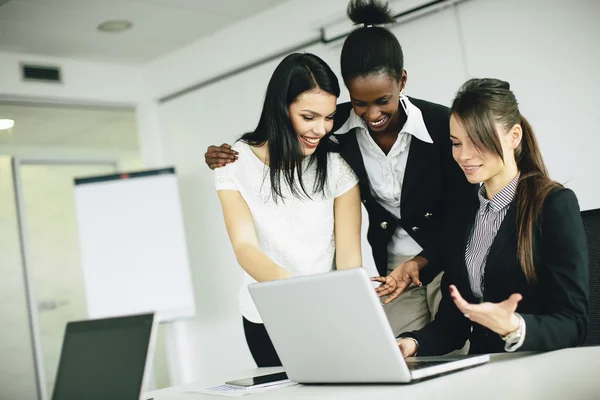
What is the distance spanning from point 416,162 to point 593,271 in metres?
0.65

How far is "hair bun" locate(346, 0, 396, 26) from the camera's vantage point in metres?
2.31

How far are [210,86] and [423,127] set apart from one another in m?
3.30

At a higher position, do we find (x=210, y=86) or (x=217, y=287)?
(x=210, y=86)

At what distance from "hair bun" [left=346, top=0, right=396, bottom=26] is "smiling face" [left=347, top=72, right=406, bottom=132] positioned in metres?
0.28

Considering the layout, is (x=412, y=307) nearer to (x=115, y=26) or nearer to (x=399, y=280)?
(x=399, y=280)

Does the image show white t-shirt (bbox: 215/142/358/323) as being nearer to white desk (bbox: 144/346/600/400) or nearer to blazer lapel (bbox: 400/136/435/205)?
blazer lapel (bbox: 400/136/435/205)

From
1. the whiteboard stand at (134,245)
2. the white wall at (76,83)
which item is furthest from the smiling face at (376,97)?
the white wall at (76,83)

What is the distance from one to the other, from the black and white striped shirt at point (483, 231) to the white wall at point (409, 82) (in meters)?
1.93

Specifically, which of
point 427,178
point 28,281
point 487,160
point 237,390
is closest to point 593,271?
point 487,160

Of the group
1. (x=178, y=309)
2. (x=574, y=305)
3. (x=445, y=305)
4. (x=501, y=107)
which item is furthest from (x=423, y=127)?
(x=178, y=309)

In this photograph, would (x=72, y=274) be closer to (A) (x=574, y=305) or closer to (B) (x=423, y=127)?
(B) (x=423, y=127)

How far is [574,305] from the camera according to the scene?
5.11 feet

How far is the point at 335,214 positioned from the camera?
7.50ft

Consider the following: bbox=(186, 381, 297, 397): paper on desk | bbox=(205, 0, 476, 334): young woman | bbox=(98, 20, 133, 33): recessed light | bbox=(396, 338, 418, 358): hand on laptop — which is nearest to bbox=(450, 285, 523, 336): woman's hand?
bbox=(396, 338, 418, 358): hand on laptop
